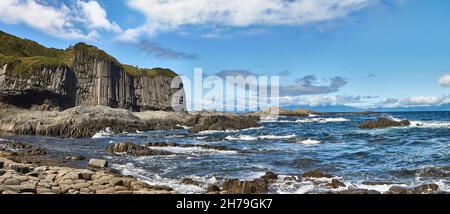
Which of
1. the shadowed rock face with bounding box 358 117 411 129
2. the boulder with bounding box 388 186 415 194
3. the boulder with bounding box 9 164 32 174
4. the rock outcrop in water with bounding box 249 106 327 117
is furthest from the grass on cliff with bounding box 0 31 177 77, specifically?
the rock outcrop in water with bounding box 249 106 327 117

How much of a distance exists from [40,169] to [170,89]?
78.7m

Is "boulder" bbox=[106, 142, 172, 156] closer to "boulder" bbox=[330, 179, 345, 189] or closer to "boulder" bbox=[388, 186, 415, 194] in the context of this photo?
"boulder" bbox=[330, 179, 345, 189]

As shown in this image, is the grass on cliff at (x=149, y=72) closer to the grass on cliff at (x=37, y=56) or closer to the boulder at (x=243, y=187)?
the grass on cliff at (x=37, y=56)

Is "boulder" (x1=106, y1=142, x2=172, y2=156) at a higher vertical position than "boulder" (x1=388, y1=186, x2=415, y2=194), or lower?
higher

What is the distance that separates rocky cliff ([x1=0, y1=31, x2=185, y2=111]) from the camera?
6200 centimetres

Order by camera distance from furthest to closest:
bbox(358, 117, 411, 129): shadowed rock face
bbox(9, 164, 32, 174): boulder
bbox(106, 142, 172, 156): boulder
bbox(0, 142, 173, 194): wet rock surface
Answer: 1. bbox(358, 117, 411, 129): shadowed rock face
2. bbox(106, 142, 172, 156): boulder
3. bbox(9, 164, 32, 174): boulder
4. bbox(0, 142, 173, 194): wet rock surface

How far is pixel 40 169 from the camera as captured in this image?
1623 cm

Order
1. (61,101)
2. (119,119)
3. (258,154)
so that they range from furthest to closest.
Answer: (61,101), (119,119), (258,154)

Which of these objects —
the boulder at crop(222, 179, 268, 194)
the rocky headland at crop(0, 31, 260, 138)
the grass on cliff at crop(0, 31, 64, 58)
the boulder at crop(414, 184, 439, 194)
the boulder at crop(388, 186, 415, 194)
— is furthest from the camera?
the grass on cliff at crop(0, 31, 64, 58)

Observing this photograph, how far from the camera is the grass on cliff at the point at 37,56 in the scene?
2493 inches

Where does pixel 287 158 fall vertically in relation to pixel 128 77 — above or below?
below

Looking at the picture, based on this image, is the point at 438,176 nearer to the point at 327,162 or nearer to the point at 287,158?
the point at 327,162
